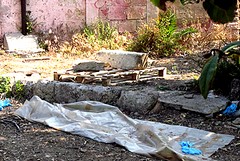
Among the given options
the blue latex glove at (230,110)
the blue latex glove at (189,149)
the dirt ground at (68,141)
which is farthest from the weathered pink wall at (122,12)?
the blue latex glove at (189,149)

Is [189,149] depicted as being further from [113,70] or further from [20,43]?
[20,43]

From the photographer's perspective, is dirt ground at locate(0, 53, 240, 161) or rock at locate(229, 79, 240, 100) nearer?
dirt ground at locate(0, 53, 240, 161)

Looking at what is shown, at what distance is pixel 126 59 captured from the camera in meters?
7.21

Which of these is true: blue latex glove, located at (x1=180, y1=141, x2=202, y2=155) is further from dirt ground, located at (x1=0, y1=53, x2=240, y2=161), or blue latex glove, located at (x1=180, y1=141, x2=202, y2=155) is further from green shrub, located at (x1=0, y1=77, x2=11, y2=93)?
green shrub, located at (x1=0, y1=77, x2=11, y2=93)

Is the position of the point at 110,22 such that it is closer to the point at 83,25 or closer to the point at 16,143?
the point at 83,25

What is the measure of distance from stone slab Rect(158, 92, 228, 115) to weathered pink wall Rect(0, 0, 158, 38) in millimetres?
5792

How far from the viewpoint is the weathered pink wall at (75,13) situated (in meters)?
10.5

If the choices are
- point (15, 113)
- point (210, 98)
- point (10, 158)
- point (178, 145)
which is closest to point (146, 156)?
point (178, 145)

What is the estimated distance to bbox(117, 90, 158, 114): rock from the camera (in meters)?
5.57

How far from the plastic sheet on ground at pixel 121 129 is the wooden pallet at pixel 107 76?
1.07 meters

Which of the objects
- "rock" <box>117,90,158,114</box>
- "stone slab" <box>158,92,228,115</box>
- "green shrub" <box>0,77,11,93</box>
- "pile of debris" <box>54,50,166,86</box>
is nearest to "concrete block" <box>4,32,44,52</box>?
"pile of debris" <box>54,50,166,86</box>

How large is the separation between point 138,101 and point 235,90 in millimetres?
1146

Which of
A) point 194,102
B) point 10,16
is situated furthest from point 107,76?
point 10,16

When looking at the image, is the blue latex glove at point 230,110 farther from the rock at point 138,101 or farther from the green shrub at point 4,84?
the green shrub at point 4,84
